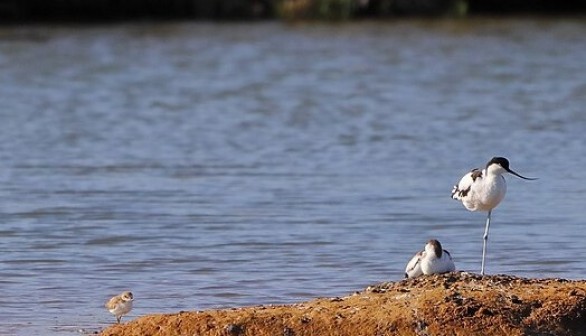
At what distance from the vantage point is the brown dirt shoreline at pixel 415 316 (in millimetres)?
6723

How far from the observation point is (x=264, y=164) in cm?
1447

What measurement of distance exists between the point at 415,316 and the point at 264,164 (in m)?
7.79

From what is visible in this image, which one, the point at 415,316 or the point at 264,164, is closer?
the point at 415,316

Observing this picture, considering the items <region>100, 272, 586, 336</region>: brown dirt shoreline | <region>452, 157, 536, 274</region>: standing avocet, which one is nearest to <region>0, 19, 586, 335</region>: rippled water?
<region>452, 157, 536, 274</region>: standing avocet

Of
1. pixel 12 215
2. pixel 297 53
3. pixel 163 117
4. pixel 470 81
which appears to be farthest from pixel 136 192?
pixel 297 53

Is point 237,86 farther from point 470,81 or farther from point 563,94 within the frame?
point 563,94

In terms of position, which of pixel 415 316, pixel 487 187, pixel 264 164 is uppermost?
pixel 487 187

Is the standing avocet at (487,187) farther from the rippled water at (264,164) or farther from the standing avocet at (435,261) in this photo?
the rippled water at (264,164)

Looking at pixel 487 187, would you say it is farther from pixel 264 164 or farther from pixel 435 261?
pixel 264 164

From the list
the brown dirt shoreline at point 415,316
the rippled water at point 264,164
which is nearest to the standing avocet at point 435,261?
the brown dirt shoreline at point 415,316

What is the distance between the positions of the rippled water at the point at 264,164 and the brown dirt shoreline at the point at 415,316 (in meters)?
1.17

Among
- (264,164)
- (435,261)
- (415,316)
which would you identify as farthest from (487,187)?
(264,164)

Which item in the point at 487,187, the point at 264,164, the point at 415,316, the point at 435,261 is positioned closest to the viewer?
the point at 415,316

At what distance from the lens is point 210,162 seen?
48.3ft
